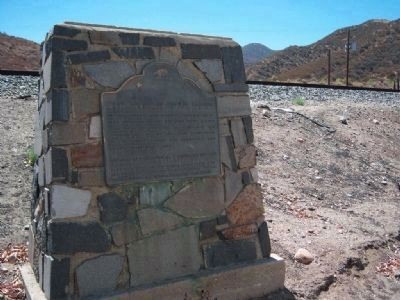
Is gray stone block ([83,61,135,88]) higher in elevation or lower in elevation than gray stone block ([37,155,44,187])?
higher

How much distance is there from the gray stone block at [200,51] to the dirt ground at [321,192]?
232 cm

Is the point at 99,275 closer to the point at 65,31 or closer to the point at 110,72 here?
the point at 110,72

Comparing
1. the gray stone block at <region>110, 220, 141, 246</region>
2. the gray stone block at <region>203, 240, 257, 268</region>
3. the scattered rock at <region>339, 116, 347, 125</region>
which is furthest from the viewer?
the scattered rock at <region>339, 116, 347, 125</region>

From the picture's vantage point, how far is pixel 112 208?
13.1 feet

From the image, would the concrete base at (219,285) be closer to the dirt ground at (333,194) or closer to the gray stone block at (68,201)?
the dirt ground at (333,194)

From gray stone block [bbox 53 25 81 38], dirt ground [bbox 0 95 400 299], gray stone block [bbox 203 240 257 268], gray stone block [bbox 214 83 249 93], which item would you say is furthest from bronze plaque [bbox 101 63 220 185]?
dirt ground [bbox 0 95 400 299]

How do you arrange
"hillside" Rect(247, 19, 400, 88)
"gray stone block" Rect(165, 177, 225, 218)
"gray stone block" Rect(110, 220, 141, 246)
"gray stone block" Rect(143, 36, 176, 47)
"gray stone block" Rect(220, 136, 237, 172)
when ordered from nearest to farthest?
"gray stone block" Rect(110, 220, 141, 246) → "gray stone block" Rect(143, 36, 176, 47) → "gray stone block" Rect(165, 177, 225, 218) → "gray stone block" Rect(220, 136, 237, 172) → "hillside" Rect(247, 19, 400, 88)

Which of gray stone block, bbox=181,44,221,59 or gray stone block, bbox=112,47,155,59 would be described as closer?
gray stone block, bbox=112,47,155,59

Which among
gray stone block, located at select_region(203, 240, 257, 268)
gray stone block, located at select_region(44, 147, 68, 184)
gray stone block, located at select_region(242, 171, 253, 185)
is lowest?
gray stone block, located at select_region(203, 240, 257, 268)

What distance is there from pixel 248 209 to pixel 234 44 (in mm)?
1578

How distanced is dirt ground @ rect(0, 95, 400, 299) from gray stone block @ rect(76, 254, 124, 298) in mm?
1379

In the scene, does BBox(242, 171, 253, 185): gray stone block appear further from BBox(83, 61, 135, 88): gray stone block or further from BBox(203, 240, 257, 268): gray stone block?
BBox(83, 61, 135, 88): gray stone block

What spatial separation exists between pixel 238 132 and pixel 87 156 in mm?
1477

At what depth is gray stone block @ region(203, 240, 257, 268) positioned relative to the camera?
4.45m
